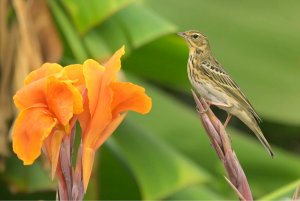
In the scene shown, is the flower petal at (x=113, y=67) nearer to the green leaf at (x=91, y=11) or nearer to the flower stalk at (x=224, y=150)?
Answer: the flower stalk at (x=224, y=150)

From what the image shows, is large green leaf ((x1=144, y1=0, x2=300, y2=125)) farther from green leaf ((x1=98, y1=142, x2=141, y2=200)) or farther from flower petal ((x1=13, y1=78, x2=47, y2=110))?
flower petal ((x1=13, y1=78, x2=47, y2=110))

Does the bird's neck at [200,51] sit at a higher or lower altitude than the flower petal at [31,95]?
lower

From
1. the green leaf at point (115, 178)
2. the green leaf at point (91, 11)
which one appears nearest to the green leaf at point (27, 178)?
the green leaf at point (115, 178)

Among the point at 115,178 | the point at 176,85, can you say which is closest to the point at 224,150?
the point at 115,178

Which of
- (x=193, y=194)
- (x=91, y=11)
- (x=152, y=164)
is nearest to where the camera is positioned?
(x=91, y=11)

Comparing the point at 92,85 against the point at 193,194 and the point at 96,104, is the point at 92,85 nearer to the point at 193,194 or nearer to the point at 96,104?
the point at 96,104

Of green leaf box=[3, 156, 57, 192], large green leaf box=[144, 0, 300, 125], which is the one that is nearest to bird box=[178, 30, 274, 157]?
green leaf box=[3, 156, 57, 192]

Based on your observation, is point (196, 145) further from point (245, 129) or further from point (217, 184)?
point (245, 129)
